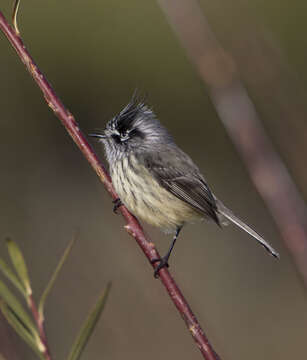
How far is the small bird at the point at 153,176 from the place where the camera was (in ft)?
10.4

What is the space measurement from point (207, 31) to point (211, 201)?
95.1 inches

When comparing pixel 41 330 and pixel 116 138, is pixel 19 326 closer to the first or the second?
pixel 41 330

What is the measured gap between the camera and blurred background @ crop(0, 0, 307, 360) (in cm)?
516

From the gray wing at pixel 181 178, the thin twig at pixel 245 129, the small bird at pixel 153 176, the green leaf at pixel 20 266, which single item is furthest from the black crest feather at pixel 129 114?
the green leaf at pixel 20 266

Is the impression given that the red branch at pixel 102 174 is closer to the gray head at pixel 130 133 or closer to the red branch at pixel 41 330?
the red branch at pixel 41 330

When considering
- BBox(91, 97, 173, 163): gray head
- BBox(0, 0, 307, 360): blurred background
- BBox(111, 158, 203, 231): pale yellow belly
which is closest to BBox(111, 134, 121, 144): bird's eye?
BBox(91, 97, 173, 163): gray head

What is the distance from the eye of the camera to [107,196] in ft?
16.8

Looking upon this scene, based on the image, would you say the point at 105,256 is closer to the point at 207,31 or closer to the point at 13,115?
the point at 13,115

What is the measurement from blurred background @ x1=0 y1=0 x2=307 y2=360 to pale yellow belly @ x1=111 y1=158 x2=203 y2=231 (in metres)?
1.53

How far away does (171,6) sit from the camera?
1.16m

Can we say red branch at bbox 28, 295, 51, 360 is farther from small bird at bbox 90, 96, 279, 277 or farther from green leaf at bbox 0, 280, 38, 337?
small bird at bbox 90, 96, 279, 277

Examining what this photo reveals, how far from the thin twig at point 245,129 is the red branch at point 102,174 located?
40cm

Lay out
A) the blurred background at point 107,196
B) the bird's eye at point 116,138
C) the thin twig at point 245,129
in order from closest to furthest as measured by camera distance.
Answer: the thin twig at point 245,129 < the bird's eye at point 116,138 < the blurred background at point 107,196

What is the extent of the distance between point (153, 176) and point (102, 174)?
1334 mm
